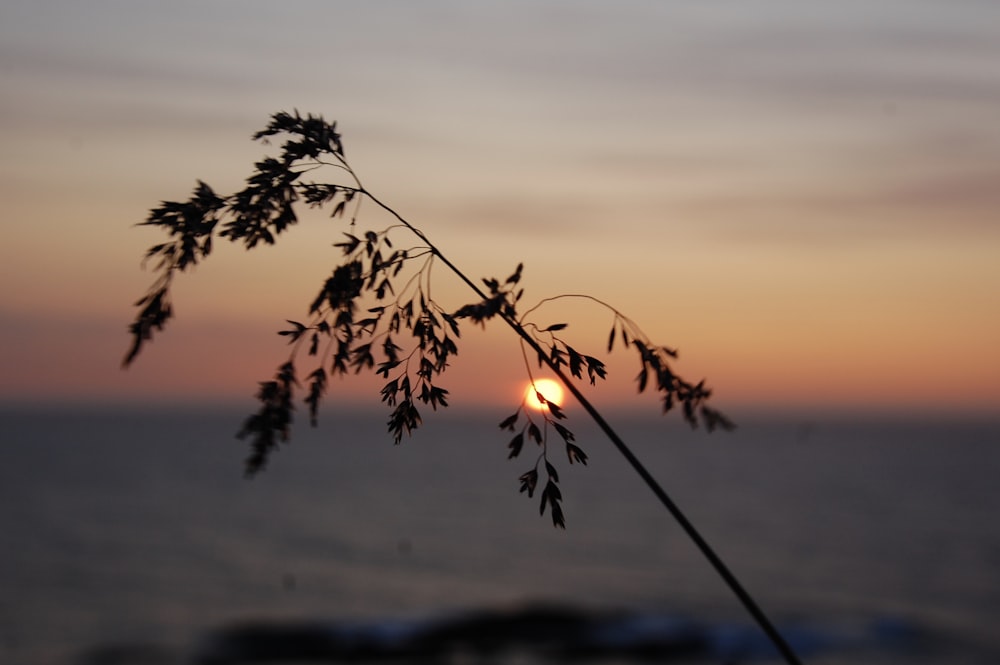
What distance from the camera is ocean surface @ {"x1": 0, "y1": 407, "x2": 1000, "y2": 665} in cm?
5016

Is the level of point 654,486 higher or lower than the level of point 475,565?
higher

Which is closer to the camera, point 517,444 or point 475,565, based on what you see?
point 517,444

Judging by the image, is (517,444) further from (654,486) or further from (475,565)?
(475,565)

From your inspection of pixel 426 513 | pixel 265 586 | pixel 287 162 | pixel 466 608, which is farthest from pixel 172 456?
pixel 287 162

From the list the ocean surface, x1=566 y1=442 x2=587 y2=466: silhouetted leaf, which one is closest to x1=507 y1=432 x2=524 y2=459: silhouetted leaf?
x1=566 y1=442 x2=587 y2=466: silhouetted leaf

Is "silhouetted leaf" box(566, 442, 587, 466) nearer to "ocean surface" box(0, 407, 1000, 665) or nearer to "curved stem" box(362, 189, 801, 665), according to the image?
"curved stem" box(362, 189, 801, 665)

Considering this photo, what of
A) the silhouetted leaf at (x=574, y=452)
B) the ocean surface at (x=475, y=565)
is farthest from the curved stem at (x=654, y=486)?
the ocean surface at (x=475, y=565)

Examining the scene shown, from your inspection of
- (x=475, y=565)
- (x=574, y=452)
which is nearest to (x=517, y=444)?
(x=574, y=452)

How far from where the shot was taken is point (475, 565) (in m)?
71.4

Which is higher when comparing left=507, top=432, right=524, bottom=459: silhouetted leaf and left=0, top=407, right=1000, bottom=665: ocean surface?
left=507, top=432, right=524, bottom=459: silhouetted leaf

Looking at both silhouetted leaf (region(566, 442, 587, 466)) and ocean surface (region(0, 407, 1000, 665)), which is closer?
silhouetted leaf (region(566, 442, 587, 466))

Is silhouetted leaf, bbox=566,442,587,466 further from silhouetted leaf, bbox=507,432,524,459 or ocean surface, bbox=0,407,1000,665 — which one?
ocean surface, bbox=0,407,1000,665

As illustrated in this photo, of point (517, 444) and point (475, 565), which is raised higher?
point (517, 444)

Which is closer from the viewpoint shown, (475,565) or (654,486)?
(654,486)
